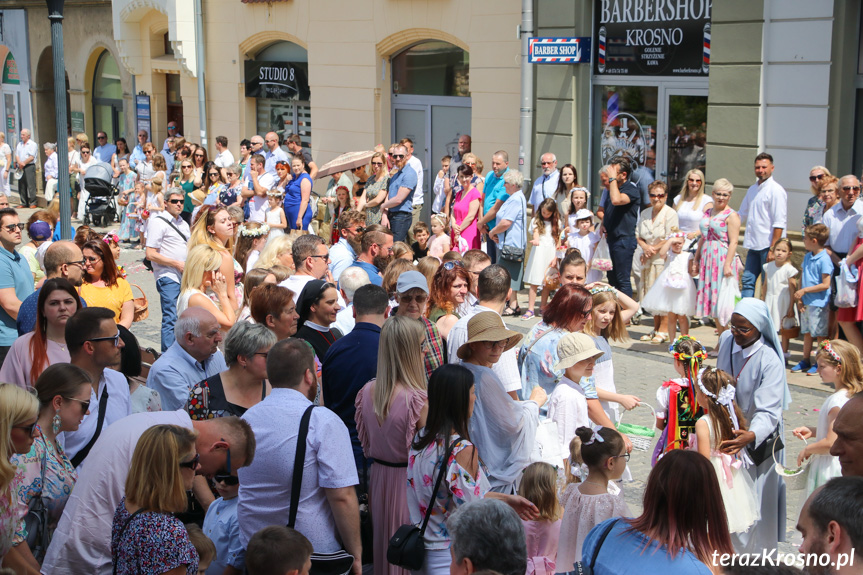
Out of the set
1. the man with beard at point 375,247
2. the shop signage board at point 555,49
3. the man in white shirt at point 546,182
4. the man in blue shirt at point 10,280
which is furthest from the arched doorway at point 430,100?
the man in blue shirt at point 10,280

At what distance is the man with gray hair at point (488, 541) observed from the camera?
333 cm

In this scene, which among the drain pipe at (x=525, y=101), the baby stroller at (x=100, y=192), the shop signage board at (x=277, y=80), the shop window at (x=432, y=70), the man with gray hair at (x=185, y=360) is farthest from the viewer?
the baby stroller at (x=100, y=192)

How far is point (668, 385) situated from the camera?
546 centimetres

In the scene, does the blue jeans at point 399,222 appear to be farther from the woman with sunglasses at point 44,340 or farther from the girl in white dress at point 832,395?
the girl in white dress at point 832,395

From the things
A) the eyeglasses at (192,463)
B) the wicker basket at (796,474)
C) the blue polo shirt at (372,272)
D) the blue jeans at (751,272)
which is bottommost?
the wicker basket at (796,474)

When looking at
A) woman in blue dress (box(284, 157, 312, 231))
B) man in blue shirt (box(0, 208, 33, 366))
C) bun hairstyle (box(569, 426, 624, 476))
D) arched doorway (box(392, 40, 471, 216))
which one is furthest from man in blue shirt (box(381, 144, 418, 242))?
bun hairstyle (box(569, 426, 624, 476))

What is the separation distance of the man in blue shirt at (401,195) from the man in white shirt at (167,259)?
4884 mm

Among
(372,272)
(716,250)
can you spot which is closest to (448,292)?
(372,272)

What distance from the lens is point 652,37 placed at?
42.4 ft

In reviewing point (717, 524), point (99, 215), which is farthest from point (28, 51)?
point (717, 524)

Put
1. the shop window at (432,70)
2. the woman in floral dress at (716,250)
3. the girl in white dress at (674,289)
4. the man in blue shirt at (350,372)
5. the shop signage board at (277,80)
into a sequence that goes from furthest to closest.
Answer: the shop signage board at (277,80) < the shop window at (432,70) < the girl in white dress at (674,289) < the woman in floral dress at (716,250) < the man in blue shirt at (350,372)

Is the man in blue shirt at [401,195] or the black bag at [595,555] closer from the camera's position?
the black bag at [595,555]

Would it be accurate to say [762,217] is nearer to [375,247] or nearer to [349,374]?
[375,247]

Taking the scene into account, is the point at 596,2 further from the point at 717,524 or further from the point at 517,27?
the point at 717,524
